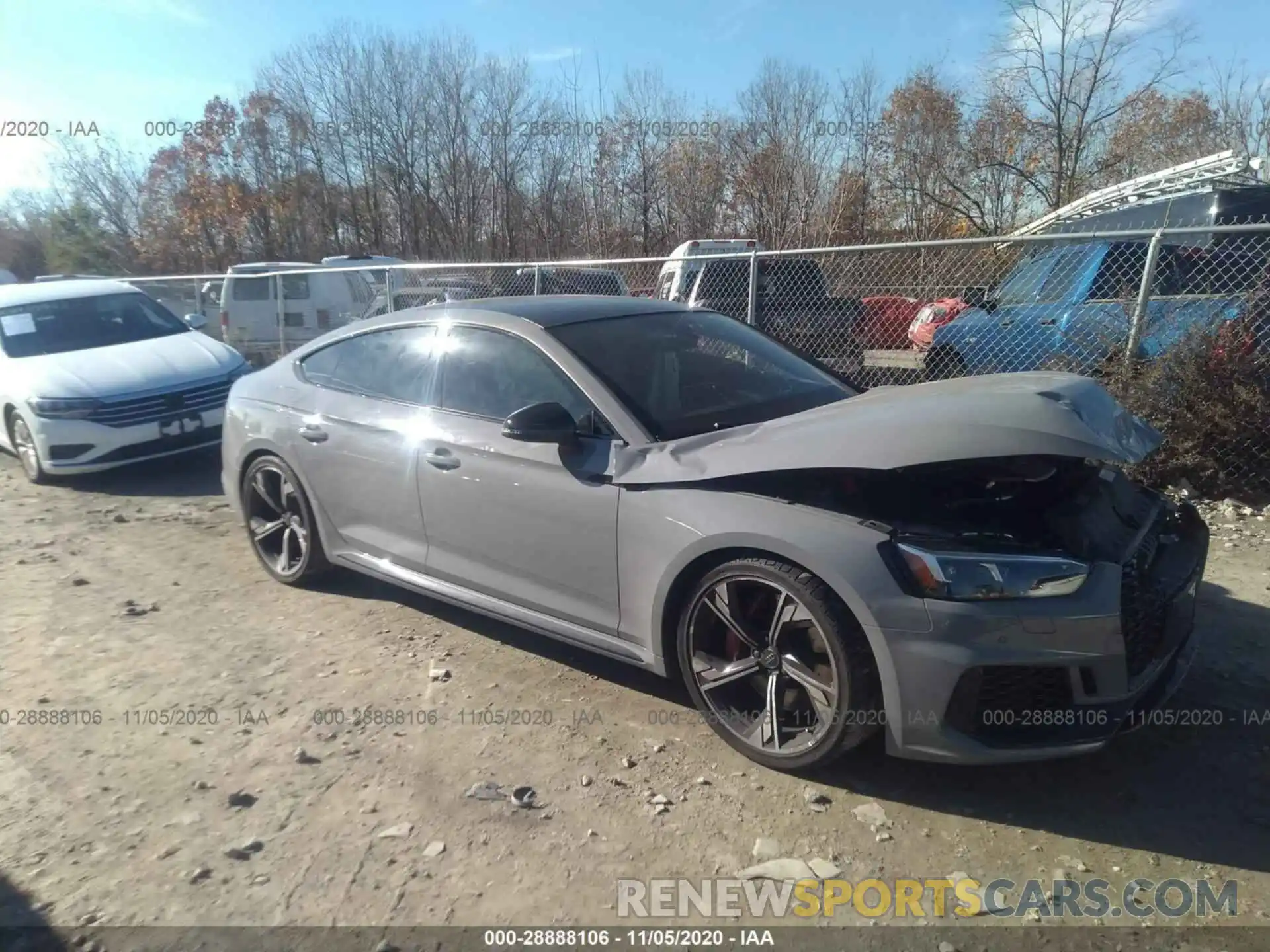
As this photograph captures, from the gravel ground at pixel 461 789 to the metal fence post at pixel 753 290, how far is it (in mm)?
4296

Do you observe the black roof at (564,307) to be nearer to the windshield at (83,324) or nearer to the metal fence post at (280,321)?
the windshield at (83,324)

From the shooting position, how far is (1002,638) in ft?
8.55

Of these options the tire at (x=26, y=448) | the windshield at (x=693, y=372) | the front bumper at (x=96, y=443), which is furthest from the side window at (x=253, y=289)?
the windshield at (x=693, y=372)

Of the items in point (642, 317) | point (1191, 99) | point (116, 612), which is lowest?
point (116, 612)

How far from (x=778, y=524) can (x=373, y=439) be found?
86.9 inches

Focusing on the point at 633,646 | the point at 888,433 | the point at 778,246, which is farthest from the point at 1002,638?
the point at 778,246

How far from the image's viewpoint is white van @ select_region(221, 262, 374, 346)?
12742mm

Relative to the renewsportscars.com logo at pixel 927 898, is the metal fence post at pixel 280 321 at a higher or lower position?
higher

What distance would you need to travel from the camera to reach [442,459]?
3.88 metres

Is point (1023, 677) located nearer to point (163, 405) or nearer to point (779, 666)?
point (779, 666)

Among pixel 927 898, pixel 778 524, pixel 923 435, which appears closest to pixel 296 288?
pixel 778 524

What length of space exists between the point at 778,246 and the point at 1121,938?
17.5 meters

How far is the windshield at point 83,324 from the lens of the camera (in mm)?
7969

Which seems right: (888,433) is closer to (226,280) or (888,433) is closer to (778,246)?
(226,280)
